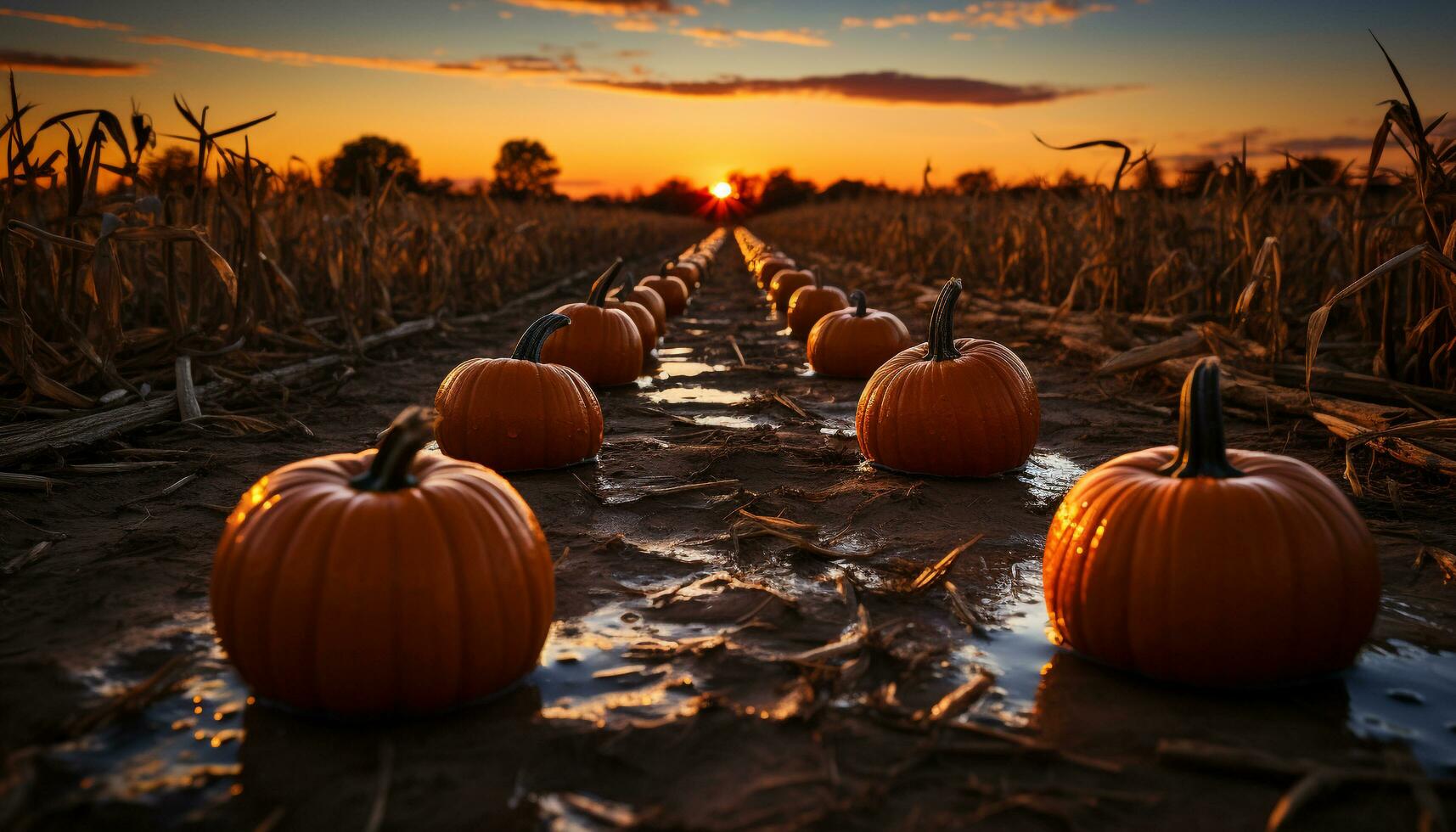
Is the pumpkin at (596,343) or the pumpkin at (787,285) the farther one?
the pumpkin at (787,285)

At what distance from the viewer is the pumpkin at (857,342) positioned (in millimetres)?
7594

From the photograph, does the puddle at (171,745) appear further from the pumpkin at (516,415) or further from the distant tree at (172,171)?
the distant tree at (172,171)

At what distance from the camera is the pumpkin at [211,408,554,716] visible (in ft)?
7.83

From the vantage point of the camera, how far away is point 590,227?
27016mm

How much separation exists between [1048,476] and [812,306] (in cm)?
567

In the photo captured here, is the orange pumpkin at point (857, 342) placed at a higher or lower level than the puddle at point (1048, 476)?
higher

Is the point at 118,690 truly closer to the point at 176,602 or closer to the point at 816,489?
the point at 176,602

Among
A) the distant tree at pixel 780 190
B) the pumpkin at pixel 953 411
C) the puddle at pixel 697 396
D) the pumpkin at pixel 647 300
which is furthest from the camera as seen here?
the distant tree at pixel 780 190

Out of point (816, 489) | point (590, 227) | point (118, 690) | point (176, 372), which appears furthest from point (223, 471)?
point (590, 227)

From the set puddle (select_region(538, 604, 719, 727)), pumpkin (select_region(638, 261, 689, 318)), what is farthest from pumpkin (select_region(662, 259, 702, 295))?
puddle (select_region(538, 604, 719, 727))

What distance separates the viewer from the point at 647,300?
10344 mm

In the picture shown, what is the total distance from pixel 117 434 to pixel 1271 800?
17.9 ft

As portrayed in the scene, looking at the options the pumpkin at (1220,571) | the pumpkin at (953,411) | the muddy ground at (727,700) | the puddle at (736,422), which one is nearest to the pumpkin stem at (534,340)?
the muddy ground at (727,700)

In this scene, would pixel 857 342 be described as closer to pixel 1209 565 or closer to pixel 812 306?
pixel 812 306
